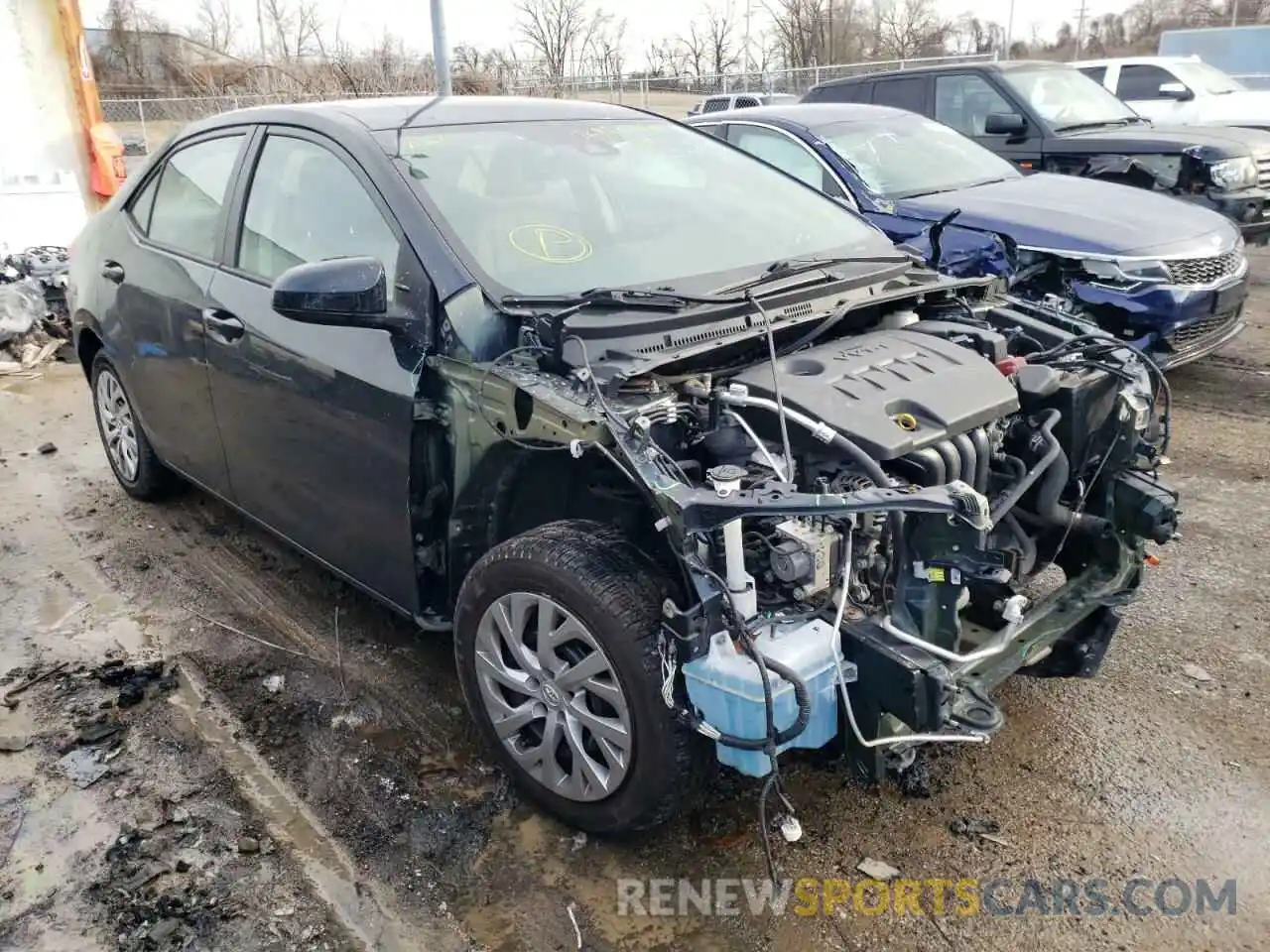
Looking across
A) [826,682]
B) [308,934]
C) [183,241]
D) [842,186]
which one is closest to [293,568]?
[183,241]

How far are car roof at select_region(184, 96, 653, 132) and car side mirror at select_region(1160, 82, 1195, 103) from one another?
10536mm

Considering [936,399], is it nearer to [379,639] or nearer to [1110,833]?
[1110,833]

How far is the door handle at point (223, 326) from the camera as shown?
3590 mm

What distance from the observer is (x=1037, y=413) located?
3053 millimetres

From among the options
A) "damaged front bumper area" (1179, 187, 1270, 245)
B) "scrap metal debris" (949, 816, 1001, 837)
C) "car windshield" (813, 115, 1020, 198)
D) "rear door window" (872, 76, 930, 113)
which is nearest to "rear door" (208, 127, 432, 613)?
"scrap metal debris" (949, 816, 1001, 837)

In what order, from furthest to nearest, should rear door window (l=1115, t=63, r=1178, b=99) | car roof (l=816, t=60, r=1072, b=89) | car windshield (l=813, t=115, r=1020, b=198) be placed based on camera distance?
rear door window (l=1115, t=63, r=1178, b=99) → car roof (l=816, t=60, r=1072, b=89) → car windshield (l=813, t=115, r=1020, b=198)

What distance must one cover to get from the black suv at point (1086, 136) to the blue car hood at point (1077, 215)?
4.99 feet

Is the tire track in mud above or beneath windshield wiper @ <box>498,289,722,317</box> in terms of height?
beneath

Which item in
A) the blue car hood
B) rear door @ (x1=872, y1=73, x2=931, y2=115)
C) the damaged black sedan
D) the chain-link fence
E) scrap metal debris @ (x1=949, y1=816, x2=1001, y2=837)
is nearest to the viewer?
the damaged black sedan

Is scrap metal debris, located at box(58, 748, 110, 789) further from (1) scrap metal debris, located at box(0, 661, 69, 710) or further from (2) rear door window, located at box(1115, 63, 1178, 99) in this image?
(2) rear door window, located at box(1115, 63, 1178, 99)

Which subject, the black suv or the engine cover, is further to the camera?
the black suv

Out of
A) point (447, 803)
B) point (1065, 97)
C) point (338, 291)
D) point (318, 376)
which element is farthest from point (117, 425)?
point (1065, 97)

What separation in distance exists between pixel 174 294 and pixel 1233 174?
26.1 feet

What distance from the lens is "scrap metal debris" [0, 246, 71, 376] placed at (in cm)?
819
